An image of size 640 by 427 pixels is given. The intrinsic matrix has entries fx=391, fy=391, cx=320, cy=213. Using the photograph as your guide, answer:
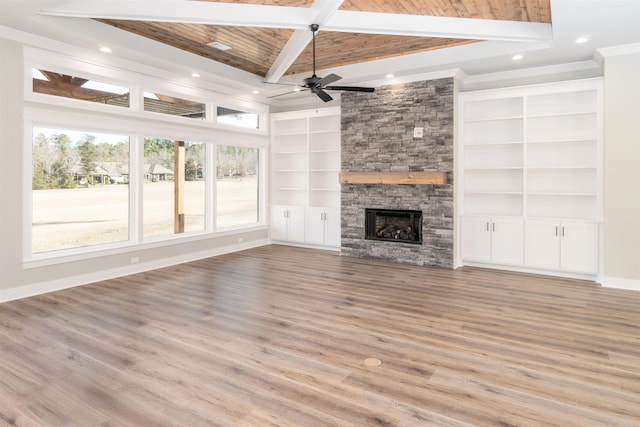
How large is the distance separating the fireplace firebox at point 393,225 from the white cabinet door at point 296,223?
1666mm

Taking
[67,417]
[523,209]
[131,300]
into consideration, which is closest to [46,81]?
[131,300]

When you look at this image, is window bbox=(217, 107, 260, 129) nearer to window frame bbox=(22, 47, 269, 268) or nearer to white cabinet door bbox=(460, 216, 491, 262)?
window frame bbox=(22, 47, 269, 268)

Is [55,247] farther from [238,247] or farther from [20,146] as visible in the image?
[238,247]

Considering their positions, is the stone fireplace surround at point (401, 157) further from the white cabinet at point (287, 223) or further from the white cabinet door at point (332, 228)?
the white cabinet at point (287, 223)

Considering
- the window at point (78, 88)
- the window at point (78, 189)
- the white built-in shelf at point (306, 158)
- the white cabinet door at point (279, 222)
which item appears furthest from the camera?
the white cabinet door at point (279, 222)

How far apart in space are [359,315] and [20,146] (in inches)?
178

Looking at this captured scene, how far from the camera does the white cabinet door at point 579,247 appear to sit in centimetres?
556

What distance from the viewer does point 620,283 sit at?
523 centimetres

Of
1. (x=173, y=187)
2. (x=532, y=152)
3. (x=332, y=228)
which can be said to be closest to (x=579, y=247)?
(x=532, y=152)

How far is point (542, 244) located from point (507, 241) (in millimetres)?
485

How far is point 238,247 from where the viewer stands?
8062 millimetres

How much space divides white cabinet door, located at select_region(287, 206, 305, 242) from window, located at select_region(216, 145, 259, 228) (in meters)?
0.82

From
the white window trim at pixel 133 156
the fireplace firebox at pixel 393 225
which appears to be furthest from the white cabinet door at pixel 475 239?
the white window trim at pixel 133 156

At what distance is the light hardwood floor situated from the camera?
7.82 feet
